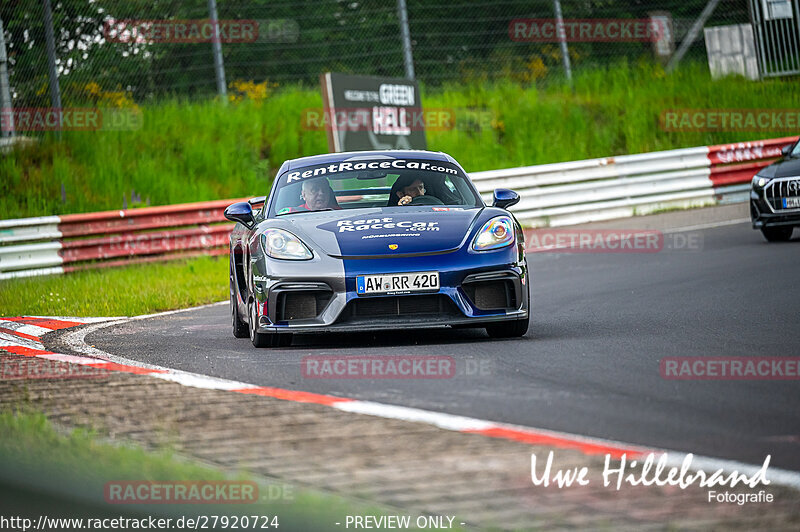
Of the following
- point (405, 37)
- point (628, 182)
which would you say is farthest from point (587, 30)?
point (628, 182)

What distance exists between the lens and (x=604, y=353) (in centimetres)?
699

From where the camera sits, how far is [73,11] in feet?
63.6

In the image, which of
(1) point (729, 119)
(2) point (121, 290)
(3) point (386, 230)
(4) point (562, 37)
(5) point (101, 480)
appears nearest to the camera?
(5) point (101, 480)

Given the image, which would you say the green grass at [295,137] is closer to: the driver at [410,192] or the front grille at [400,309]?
the driver at [410,192]

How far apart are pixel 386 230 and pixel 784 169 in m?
8.06

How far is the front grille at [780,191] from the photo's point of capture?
45.6 ft

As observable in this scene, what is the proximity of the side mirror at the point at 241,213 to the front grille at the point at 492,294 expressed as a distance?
193 centimetres

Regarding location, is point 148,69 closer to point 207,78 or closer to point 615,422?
point 207,78

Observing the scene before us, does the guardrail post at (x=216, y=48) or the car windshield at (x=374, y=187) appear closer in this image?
the car windshield at (x=374, y=187)

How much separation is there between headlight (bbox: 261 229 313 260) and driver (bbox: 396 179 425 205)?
1.14 metres

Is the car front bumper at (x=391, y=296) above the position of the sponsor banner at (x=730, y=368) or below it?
above

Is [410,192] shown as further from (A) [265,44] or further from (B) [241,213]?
(A) [265,44]

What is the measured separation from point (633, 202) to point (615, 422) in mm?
15870

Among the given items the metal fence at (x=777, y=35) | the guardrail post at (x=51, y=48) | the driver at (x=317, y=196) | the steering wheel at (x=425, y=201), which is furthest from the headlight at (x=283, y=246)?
the metal fence at (x=777, y=35)
